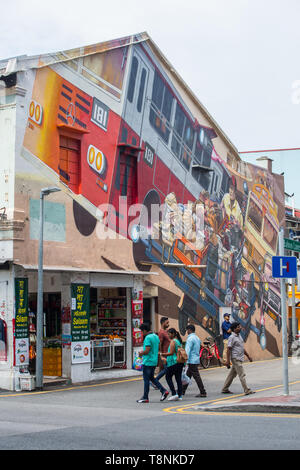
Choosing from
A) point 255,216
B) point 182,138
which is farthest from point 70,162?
point 255,216

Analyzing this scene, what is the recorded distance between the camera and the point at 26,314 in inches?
773

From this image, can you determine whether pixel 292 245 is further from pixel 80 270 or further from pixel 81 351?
pixel 81 351

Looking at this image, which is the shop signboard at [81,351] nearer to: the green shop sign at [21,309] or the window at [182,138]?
the green shop sign at [21,309]

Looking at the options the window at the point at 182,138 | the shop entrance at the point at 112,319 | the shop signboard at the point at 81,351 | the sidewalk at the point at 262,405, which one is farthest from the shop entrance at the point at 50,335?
the window at the point at 182,138

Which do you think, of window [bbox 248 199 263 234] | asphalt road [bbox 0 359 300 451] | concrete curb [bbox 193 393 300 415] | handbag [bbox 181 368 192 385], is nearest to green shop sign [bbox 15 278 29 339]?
asphalt road [bbox 0 359 300 451]

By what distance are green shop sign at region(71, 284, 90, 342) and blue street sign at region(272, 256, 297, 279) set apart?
8007 millimetres

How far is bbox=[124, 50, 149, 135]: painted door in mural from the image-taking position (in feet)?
77.4

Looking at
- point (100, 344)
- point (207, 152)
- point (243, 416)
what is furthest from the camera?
point (207, 152)

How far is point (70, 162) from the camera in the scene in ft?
70.8

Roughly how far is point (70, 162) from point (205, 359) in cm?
894

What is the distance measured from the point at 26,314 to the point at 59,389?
229 centimetres

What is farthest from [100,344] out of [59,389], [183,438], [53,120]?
[183,438]

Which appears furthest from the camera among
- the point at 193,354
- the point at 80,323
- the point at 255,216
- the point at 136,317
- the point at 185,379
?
the point at 255,216
